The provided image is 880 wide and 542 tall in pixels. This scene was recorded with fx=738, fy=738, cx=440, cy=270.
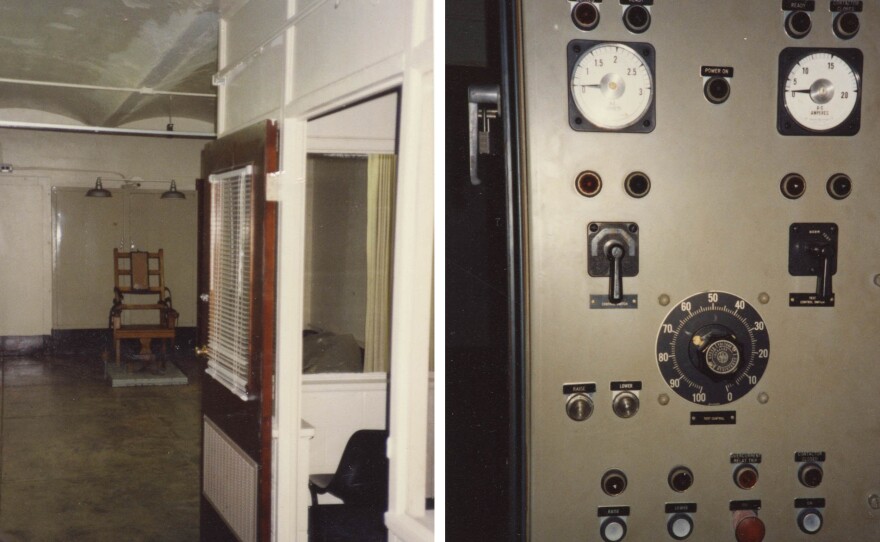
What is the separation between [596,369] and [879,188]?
0.76 meters

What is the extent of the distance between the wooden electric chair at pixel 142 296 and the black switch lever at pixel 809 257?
8.05 m

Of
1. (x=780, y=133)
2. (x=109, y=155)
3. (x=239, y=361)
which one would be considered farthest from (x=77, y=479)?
(x=109, y=155)

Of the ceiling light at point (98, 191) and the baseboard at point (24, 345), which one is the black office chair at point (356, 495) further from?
the baseboard at point (24, 345)

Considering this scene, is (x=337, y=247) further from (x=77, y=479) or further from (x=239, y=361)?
(x=239, y=361)

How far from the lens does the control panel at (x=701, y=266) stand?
1551 mm

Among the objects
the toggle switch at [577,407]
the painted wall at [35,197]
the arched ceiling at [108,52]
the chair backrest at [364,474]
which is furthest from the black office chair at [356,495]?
the painted wall at [35,197]

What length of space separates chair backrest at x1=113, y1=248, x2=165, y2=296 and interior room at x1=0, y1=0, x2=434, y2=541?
0.03 meters

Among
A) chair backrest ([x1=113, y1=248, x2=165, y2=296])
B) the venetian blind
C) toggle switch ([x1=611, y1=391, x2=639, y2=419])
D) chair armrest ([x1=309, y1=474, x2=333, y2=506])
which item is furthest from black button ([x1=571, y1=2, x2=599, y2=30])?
chair backrest ([x1=113, y1=248, x2=165, y2=296])

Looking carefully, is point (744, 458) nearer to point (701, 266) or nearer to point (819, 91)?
point (701, 266)

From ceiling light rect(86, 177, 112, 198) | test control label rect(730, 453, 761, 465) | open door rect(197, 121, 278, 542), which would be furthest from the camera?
ceiling light rect(86, 177, 112, 198)

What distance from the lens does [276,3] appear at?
3.13 meters

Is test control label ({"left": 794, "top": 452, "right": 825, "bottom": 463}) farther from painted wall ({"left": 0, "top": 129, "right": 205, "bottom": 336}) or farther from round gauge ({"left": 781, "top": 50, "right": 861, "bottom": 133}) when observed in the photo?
painted wall ({"left": 0, "top": 129, "right": 205, "bottom": 336})

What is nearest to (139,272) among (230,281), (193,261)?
(193,261)

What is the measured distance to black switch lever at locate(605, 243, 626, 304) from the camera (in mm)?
1529
